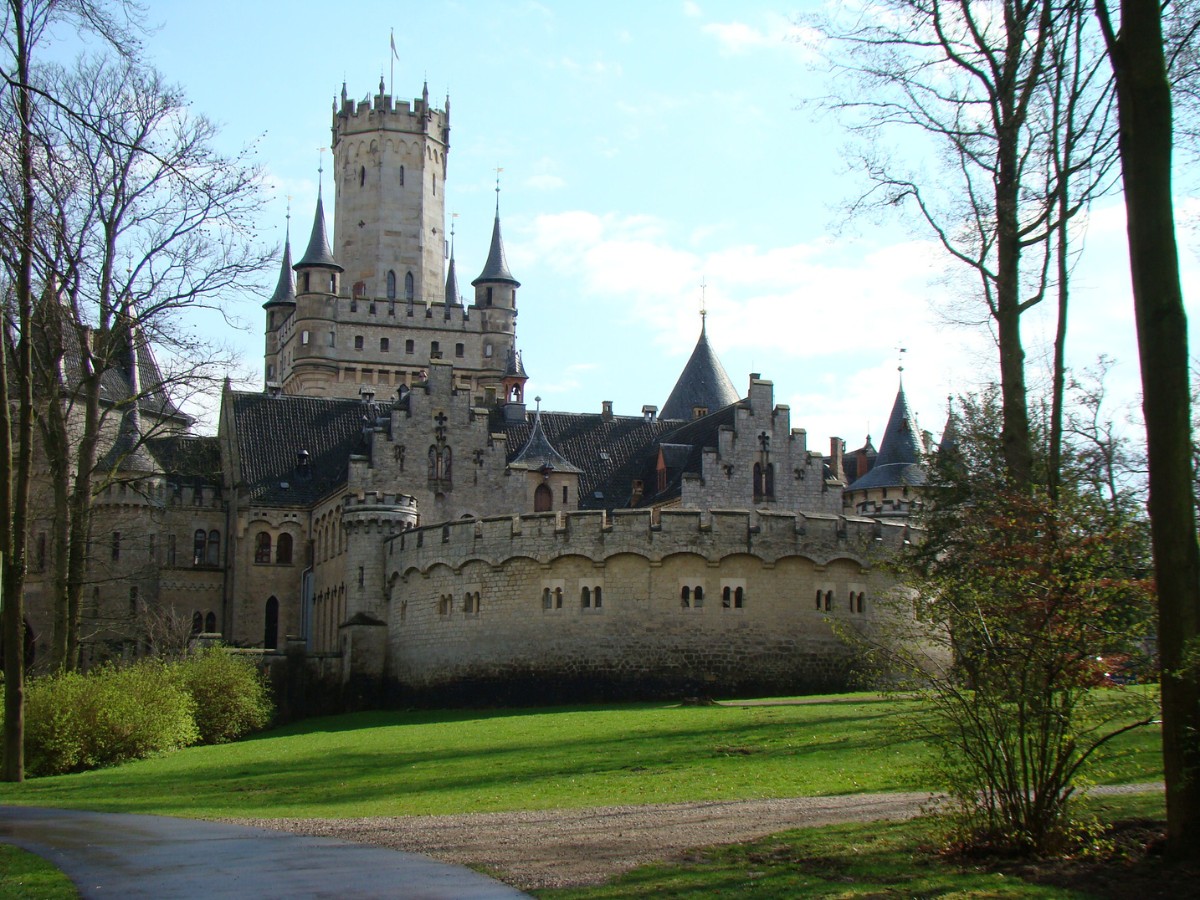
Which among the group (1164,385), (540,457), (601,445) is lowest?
(1164,385)

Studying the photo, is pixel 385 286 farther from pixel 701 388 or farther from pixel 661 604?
pixel 661 604

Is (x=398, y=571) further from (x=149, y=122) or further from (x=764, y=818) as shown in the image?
(x=764, y=818)

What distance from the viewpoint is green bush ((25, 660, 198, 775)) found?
28.4 m

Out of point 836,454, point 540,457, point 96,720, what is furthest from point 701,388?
point 96,720

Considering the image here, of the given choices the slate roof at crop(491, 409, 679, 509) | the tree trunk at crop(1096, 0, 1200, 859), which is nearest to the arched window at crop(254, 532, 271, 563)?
the slate roof at crop(491, 409, 679, 509)

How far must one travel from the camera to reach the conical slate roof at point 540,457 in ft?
180

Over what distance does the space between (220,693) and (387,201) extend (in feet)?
177

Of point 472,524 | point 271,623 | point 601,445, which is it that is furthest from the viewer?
point 601,445

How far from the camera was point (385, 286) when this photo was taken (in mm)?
86688

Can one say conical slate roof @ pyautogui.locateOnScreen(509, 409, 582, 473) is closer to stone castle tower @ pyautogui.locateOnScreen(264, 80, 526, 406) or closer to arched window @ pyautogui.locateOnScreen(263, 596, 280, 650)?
arched window @ pyautogui.locateOnScreen(263, 596, 280, 650)

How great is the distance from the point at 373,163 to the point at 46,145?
6895 cm

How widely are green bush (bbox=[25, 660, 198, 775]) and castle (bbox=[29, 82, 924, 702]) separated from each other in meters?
4.66

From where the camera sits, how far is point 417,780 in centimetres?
2380

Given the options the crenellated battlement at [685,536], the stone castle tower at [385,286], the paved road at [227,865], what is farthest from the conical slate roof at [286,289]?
the paved road at [227,865]
